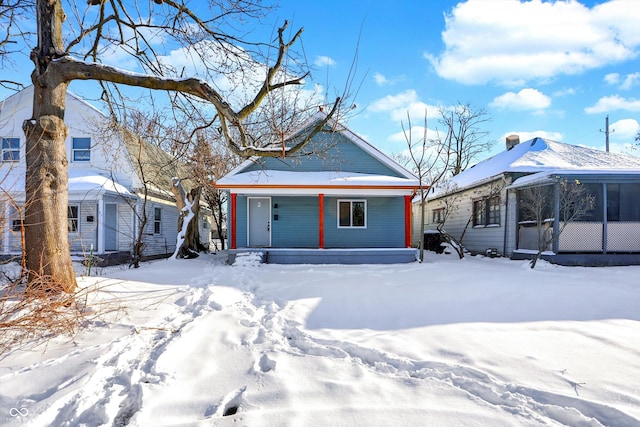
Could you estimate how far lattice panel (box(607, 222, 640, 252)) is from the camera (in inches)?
428

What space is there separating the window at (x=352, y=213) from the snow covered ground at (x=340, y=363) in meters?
7.56

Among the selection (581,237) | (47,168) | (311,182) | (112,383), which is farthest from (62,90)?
(581,237)

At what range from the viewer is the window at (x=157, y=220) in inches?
631

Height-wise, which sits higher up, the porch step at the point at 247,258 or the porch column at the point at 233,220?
the porch column at the point at 233,220

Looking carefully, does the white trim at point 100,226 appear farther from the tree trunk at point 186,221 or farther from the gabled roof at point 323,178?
the gabled roof at point 323,178

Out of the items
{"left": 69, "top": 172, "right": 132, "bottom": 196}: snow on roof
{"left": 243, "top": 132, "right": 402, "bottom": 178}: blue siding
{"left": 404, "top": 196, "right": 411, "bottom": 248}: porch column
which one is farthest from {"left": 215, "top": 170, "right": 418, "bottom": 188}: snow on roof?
{"left": 69, "top": 172, "right": 132, "bottom": 196}: snow on roof

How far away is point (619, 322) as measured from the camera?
180 inches

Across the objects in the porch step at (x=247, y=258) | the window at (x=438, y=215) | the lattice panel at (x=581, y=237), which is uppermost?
the window at (x=438, y=215)

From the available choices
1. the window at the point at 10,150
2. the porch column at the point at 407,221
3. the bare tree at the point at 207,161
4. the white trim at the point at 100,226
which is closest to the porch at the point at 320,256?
the porch column at the point at 407,221

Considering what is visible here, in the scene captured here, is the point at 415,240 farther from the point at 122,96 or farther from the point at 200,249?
the point at 122,96

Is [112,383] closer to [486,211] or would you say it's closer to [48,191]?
[48,191]

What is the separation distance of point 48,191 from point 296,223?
893 cm

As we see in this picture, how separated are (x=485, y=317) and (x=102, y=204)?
43.2 feet

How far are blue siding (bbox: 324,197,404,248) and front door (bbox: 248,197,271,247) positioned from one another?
7.31 feet
